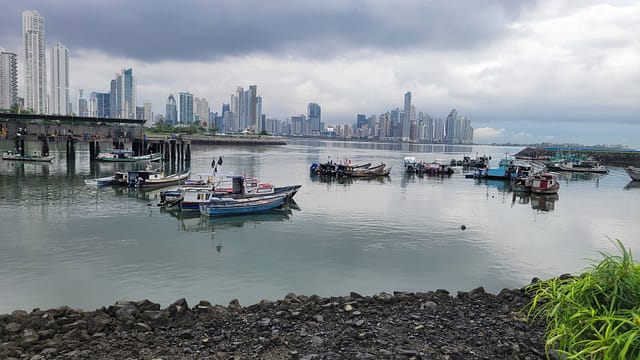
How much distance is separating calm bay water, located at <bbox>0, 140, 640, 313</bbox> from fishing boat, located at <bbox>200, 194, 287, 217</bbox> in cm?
77

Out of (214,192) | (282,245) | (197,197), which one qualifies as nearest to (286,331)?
(282,245)

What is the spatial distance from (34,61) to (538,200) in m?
182

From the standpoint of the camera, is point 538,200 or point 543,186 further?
point 543,186

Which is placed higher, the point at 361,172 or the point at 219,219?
the point at 361,172

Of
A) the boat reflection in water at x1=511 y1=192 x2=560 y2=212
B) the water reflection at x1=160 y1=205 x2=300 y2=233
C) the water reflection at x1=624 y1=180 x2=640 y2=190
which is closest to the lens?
the water reflection at x1=160 y1=205 x2=300 y2=233

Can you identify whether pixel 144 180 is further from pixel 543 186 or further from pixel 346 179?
pixel 543 186

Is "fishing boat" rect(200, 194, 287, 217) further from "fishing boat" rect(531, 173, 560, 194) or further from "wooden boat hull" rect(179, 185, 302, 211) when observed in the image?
"fishing boat" rect(531, 173, 560, 194)

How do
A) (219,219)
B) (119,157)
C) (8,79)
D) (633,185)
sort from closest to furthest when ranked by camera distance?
(219,219)
(633,185)
(119,157)
(8,79)

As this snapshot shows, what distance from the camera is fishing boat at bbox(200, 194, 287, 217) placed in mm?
25766

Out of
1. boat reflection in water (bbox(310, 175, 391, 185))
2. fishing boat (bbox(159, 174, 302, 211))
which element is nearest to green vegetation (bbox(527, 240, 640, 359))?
fishing boat (bbox(159, 174, 302, 211))

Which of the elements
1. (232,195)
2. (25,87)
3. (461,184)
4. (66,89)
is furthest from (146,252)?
(66,89)

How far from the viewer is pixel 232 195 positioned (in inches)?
1100

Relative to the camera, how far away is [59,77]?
192m

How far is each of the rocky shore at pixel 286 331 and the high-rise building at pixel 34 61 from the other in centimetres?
18005
